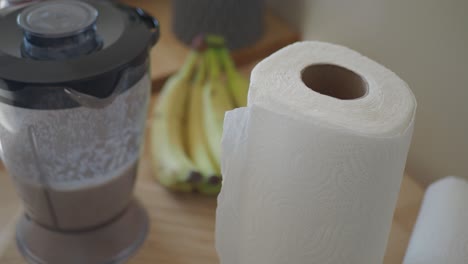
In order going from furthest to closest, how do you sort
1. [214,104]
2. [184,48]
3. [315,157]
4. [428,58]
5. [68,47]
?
1. [184,48]
2. [214,104]
3. [428,58]
4. [68,47]
5. [315,157]

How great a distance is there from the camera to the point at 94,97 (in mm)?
494

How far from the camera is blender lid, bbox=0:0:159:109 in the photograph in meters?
0.47

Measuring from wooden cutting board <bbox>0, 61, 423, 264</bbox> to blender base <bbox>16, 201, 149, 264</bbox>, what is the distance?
1 centimetres

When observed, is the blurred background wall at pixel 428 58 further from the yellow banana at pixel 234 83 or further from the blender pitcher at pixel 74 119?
the blender pitcher at pixel 74 119

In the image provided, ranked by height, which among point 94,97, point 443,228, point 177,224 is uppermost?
point 94,97

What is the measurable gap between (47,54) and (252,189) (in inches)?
9.0

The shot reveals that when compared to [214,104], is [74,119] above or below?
above

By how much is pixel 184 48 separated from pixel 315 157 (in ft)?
1.91

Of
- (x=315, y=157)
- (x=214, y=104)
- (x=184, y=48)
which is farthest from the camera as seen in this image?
(x=184, y=48)

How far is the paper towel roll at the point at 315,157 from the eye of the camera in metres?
0.39

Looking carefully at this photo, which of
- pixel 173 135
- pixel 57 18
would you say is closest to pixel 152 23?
pixel 57 18

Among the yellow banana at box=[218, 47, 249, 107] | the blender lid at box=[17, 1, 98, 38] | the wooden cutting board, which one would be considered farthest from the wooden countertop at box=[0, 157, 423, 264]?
the blender lid at box=[17, 1, 98, 38]

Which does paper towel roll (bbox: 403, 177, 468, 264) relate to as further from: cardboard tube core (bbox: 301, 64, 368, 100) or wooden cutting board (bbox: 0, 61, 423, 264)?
cardboard tube core (bbox: 301, 64, 368, 100)

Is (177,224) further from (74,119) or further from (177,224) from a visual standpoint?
(74,119)
